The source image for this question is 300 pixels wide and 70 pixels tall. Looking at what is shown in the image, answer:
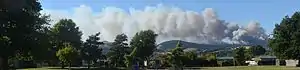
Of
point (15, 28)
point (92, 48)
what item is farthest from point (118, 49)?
point (15, 28)

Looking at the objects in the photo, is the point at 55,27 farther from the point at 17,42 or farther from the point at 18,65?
the point at 17,42

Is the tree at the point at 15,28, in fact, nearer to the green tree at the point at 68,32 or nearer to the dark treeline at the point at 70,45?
the dark treeline at the point at 70,45

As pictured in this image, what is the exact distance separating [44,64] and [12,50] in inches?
2603

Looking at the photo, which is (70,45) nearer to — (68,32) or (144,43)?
(68,32)

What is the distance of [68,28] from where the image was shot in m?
121

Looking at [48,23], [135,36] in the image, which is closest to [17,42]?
[48,23]

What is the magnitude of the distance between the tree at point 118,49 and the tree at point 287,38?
4350 cm

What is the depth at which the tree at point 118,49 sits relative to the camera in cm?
14225

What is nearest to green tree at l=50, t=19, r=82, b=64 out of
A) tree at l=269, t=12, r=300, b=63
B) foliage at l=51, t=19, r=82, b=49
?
foliage at l=51, t=19, r=82, b=49

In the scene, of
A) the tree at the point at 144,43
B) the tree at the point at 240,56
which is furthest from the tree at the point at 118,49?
the tree at the point at 240,56

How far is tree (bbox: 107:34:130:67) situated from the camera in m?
142

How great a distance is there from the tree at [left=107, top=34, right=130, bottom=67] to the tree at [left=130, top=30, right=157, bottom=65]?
274 centimetres

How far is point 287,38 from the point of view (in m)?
110

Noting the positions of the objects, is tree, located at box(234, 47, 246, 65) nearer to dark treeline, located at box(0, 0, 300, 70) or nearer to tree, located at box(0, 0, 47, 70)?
dark treeline, located at box(0, 0, 300, 70)
